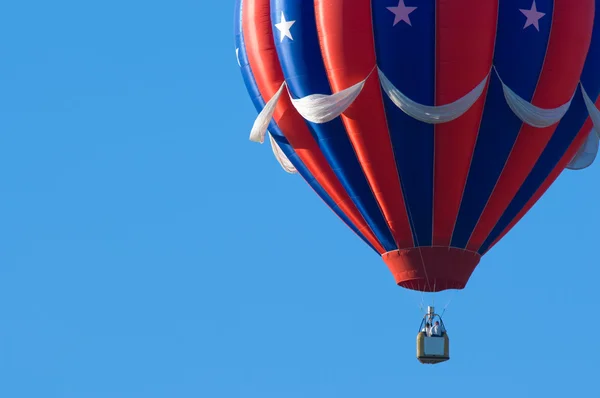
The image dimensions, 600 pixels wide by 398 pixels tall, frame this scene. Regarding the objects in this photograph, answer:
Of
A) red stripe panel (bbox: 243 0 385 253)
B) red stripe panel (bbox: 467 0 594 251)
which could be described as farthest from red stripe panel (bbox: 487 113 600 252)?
red stripe panel (bbox: 243 0 385 253)

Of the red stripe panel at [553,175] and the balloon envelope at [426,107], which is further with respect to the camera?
the red stripe panel at [553,175]

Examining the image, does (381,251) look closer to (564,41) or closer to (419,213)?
(419,213)

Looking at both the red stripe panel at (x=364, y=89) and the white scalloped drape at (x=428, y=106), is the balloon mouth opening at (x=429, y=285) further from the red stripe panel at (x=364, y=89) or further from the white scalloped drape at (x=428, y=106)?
the white scalloped drape at (x=428, y=106)

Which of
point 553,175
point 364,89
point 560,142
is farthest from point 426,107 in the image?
point 553,175

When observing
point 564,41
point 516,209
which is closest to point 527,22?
point 564,41

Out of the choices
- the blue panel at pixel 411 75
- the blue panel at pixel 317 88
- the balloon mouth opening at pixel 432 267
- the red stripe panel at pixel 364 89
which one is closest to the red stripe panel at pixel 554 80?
the balloon mouth opening at pixel 432 267
